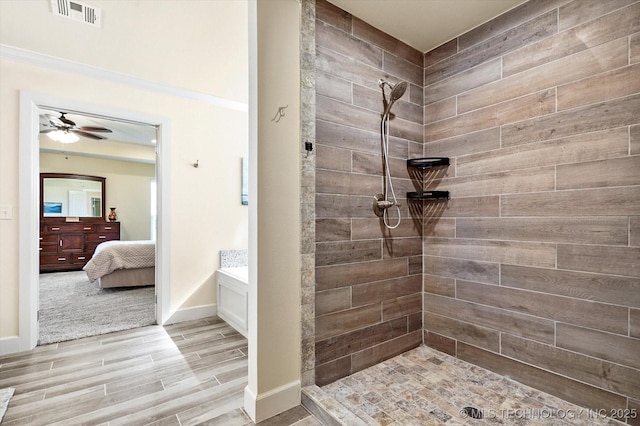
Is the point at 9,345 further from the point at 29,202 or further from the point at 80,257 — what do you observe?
the point at 80,257

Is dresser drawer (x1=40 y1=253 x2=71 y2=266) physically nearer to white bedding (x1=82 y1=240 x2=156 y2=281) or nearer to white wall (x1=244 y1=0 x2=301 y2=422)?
white bedding (x1=82 y1=240 x2=156 y2=281)

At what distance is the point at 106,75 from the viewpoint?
2900mm

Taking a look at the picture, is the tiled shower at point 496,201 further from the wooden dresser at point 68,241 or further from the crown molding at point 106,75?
the wooden dresser at point 68,241

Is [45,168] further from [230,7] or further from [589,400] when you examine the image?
[589,400]

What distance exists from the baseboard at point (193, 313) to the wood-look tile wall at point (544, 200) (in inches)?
94.8

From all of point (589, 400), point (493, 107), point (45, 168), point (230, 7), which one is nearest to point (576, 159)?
point (493, 107)

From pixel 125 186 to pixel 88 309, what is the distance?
4571mm

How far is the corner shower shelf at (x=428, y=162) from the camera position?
2.26 m

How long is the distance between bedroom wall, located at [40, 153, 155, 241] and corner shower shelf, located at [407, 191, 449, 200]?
7318 mm

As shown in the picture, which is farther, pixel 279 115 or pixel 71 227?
pixel 71 227

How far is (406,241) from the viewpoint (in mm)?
2342

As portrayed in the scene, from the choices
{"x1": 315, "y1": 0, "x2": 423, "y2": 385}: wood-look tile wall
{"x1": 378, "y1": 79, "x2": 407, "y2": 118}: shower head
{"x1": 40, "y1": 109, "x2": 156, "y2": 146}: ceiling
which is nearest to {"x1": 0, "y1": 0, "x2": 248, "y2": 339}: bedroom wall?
{"x1": 315, "y1": 0, "x2": 423, "y2": 385}: wood-look tile wall

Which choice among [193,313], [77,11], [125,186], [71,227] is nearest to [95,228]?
[71,227]

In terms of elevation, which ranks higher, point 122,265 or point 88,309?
point 122,265
